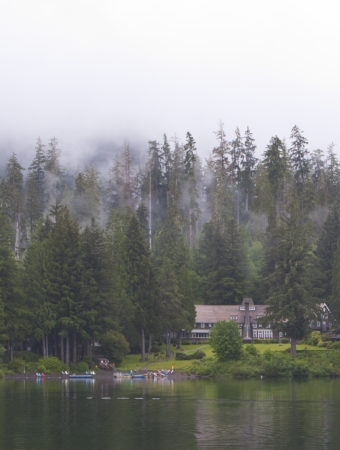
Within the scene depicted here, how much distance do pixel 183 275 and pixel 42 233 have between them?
79.8ft

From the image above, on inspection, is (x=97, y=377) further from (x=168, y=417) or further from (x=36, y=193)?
(x=36, y=193)

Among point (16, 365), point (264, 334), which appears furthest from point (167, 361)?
point (264, 334)

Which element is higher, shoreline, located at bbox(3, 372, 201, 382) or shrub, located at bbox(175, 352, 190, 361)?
shrub, located at bbox(175, 352, 190, 361)

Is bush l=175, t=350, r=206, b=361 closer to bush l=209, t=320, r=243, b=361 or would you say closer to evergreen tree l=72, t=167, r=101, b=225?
bush l=209, t=320, r=243, b=361

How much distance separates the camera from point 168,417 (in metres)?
43.1

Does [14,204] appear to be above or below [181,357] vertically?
above

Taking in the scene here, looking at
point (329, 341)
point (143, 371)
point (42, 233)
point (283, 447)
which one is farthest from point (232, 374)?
point (283, 447)

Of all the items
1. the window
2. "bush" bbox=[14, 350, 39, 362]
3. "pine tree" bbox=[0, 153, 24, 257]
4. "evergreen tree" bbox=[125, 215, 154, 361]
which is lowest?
"bush" bbox=[14, 350, 39, 362]

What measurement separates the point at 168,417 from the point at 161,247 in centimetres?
8826

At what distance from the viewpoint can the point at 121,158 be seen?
173 metres

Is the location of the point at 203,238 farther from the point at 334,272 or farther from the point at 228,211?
the point at 334,272

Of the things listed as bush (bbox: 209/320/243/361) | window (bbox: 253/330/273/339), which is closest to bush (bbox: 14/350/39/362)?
bush (bbox: 209/320/243/361)

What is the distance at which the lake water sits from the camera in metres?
33.9

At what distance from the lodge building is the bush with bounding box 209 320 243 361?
30165mm
